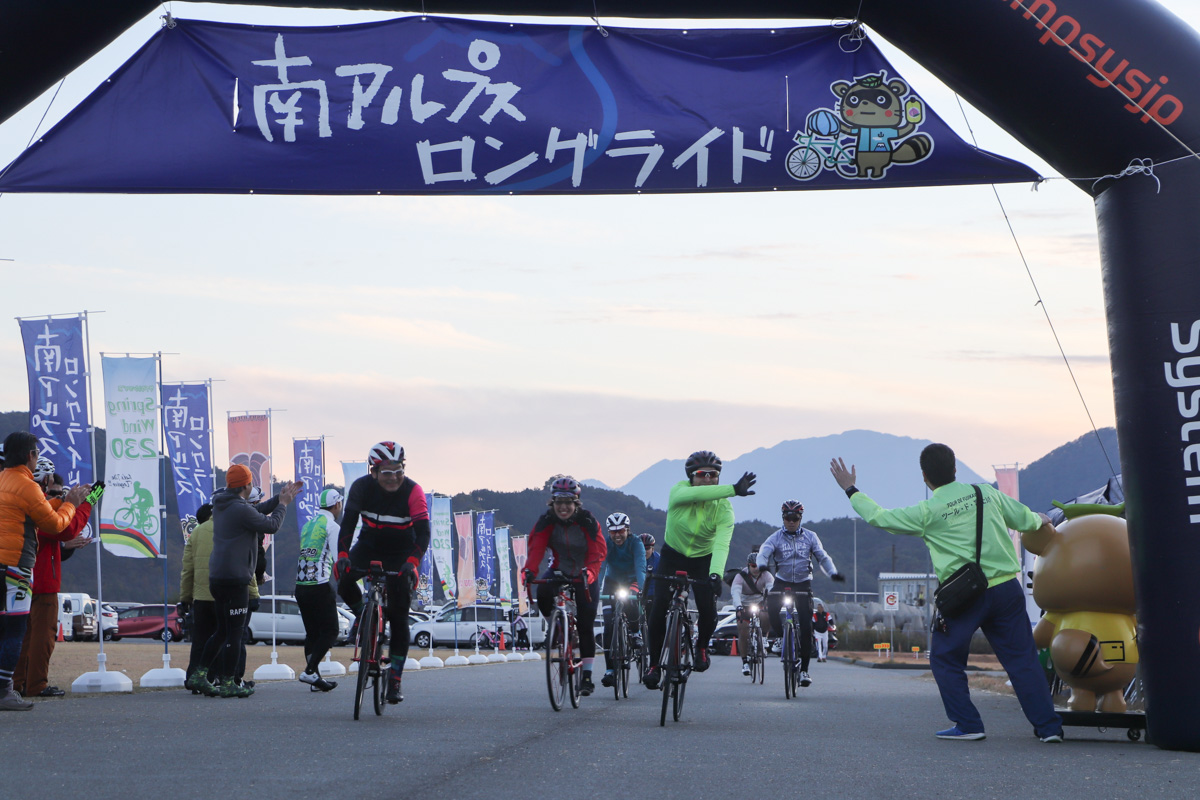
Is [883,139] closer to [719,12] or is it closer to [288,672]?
[719,12]

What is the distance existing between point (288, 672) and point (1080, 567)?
35.7ft

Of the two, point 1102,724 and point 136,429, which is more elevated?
point 136,429

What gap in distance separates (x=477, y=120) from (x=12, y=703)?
5308 mm

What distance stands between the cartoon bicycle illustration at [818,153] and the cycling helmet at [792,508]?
6173 mm

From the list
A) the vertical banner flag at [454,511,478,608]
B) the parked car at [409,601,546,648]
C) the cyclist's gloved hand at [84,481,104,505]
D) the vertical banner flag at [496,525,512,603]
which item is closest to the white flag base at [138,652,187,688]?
the cyclist's gloved hand at [84,481,104,505]

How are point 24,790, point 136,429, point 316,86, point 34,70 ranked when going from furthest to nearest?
point 136,429 < point 316,86 < point 34,70 < point 24,790

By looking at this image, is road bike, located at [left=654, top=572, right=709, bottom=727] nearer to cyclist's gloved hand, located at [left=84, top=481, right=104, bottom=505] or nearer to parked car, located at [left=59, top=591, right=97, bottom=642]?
cyclist's gloved hand, located at [left=84, top=481, right=104, bottom=505]

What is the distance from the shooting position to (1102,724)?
868 centimetres

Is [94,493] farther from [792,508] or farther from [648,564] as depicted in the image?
[792,508]

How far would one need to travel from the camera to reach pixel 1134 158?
816 cm

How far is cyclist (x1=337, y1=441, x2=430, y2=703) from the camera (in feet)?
30.9

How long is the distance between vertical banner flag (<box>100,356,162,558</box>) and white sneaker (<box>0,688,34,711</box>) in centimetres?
1116

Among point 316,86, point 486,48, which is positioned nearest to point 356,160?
point 316,86

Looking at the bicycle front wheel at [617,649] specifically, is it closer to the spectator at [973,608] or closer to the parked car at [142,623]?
the spectator at [973,608]
